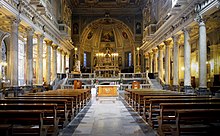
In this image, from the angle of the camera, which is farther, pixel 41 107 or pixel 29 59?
pixel 29 59

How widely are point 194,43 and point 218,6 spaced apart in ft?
56.5

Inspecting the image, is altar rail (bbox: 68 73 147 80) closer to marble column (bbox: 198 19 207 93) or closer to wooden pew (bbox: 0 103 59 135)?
marble column (bbox: 198 19 207 93)

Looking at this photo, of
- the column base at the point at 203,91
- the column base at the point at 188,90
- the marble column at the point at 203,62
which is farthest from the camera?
the column base at the point at 188,90

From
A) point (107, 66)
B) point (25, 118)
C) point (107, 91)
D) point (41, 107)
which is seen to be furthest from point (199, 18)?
point (107, 66)

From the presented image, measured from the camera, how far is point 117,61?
4806 centimetres

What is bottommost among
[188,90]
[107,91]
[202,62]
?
[107,91]

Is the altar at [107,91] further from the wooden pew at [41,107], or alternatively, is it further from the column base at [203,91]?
the wooden pew at [41,107]

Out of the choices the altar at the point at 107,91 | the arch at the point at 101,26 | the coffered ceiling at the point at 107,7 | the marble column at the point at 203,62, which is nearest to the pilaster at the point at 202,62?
the marble column at the point at 203,62

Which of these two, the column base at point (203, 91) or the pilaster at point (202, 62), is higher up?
the pilaster at point (202, 62)

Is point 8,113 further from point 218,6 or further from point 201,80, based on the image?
point 201,80

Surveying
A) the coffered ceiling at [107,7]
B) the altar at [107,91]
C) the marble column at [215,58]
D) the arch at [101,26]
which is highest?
the coffered ceiling at [107,7]

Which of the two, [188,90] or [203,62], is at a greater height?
[203,62]

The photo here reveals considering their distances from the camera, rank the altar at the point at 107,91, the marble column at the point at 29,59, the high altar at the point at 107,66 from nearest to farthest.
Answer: the marble column at the point at 29,59 < the altar at the point at 107,91 < the high altar at the point at 107,66

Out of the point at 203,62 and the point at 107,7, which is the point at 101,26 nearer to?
the point at 107,7
